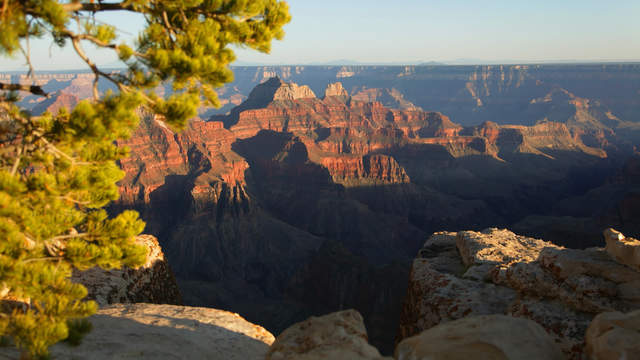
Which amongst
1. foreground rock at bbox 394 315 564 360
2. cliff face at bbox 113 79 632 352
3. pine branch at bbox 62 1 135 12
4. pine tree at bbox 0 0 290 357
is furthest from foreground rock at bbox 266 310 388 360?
cliff face at bbox 113 79 632 352

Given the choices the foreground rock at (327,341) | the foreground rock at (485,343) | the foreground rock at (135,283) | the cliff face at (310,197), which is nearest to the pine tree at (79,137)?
the foreground rock at (327,341)

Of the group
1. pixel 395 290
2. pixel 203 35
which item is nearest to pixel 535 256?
pixel 203 35

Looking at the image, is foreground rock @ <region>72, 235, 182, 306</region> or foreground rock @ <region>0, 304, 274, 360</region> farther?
foreground rock @ <region>72, 235, 182, 306</region>

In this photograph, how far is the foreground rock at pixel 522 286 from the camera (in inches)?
352

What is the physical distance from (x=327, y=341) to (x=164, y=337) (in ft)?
17.5

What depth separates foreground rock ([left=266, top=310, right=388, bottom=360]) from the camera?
20.7ft

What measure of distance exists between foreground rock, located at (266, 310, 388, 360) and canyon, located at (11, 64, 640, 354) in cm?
3605

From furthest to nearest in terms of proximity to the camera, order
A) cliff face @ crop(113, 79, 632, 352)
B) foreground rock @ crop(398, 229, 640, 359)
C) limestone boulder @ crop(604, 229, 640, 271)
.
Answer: cliff face @ crop(113, 79, 632, 352) → limestone boulder @ crop(604, 229, 640, 271) → foreground rock @ crop(398, 229, 640, 359)

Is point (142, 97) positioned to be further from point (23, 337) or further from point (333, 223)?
point (333, 223)

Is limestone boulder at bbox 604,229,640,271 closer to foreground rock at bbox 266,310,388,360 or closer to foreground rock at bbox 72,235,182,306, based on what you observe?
foreground rock at bbox 266,310,388,360

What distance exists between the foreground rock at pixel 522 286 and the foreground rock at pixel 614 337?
0.68 m

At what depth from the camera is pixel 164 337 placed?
389 inches

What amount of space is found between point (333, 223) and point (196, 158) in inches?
1810

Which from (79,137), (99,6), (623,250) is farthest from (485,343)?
(99,6)
